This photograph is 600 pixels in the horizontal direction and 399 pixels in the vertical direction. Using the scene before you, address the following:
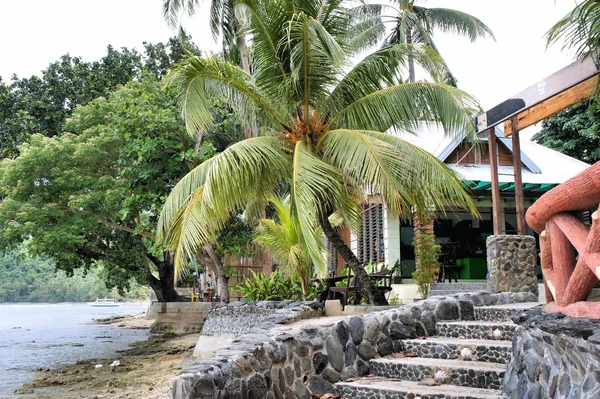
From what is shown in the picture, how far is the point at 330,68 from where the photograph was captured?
8.68m

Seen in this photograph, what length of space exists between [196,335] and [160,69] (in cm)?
940

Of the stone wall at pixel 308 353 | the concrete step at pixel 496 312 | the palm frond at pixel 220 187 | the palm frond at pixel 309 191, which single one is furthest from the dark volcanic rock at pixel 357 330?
the palm frond at pixel 220 187

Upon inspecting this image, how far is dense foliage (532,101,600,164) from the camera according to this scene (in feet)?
58.7

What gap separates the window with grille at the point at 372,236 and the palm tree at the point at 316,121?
187 inches

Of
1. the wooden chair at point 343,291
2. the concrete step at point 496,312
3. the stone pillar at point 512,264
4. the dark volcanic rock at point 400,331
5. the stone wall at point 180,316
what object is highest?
the stone pillar at point 512,264

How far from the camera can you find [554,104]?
27.0ft

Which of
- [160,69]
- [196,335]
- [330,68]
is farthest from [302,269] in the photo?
[160,69]

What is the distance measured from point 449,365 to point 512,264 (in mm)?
3413

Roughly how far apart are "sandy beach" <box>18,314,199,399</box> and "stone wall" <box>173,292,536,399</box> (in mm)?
3301

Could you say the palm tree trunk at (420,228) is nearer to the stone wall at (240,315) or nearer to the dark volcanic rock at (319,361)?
the stone wall at (240,315)

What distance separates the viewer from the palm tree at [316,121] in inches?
298

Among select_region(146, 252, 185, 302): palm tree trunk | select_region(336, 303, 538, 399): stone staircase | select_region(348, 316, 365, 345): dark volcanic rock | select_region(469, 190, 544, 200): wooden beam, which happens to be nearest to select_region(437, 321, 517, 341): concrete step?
select_region(336, 303, 538, 399): stone staircase

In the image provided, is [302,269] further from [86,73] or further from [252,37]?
[86,73]

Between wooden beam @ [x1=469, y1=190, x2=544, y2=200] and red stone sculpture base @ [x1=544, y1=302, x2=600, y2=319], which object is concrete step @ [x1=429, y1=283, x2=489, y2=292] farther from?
red stone sculpture base @ [x1=544, y1=302, x2=600, y2=319]
